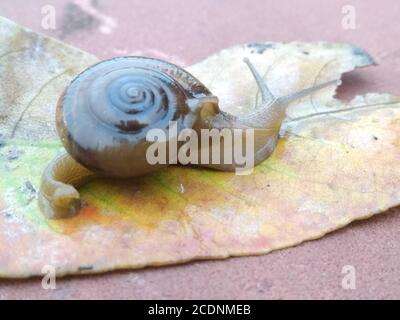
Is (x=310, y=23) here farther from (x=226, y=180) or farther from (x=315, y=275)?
(x=315, y=275)

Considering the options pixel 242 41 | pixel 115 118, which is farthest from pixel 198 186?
pixel 242 41

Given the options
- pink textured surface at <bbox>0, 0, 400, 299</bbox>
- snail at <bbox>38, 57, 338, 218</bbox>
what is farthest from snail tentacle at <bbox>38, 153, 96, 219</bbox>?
pink textured surface at <bbox>0, 0, 400, 299</bbox>

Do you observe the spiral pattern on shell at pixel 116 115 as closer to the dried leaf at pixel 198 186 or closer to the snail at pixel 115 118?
the snail at pixel 115 118

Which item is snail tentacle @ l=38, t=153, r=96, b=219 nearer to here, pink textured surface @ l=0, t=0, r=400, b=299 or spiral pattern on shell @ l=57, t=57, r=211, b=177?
spiral pattern on shell @ l=57, t=57, r=211, b=177
